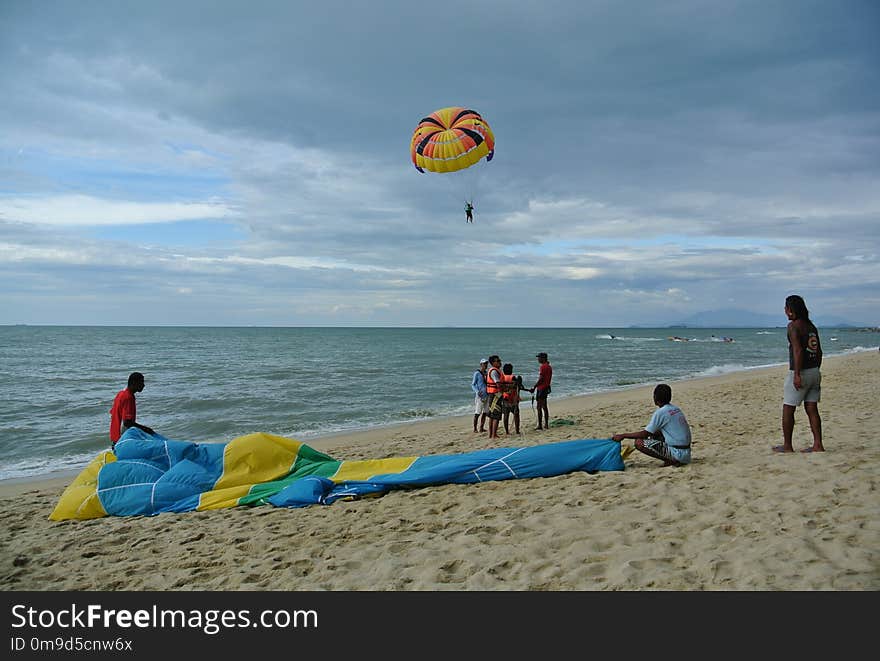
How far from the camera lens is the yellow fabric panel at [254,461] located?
6207 millimetres

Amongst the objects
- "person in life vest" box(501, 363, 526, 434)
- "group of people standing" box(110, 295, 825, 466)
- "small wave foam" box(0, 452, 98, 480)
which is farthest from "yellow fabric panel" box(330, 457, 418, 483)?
"small wave foam" box(0, 452, 98, 480)

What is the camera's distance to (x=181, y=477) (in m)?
6.07

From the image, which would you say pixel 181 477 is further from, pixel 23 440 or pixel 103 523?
pixel 23 440

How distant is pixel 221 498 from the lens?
5.80 metres

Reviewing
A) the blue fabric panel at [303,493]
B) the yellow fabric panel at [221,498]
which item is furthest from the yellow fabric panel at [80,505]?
the blue fabric panel at [303,493]

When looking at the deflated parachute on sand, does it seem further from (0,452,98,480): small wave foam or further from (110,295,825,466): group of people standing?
(0,452,98,480): small wave foam

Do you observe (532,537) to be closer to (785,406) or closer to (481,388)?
(785,406)

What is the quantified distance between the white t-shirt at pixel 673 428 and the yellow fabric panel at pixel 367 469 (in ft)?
9.50

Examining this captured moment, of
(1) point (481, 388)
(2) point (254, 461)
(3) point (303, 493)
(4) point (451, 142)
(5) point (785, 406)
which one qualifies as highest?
(4) point (451, 142)

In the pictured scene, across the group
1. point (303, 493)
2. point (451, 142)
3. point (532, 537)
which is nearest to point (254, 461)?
point (303, 493)

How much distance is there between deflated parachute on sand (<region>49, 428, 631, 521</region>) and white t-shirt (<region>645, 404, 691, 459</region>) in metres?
0.46

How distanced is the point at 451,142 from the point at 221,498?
28.7 ft
